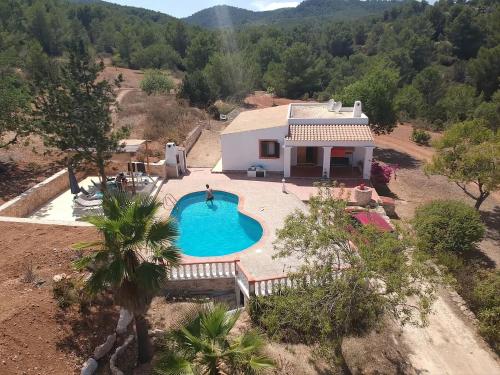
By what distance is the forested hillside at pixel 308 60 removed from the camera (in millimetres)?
32531

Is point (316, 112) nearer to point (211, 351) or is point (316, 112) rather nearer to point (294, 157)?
point (294, 157)

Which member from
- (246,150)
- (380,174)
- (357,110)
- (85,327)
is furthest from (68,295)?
(357,110)

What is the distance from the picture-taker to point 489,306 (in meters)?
13.6

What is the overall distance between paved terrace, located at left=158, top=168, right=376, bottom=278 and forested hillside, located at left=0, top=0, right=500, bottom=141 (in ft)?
31.6

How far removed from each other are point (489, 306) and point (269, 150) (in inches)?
596

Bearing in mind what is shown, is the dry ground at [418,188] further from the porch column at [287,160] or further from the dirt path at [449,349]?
the porch column at [287,160]

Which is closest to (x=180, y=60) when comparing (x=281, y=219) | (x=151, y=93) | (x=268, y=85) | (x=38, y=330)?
(x=268, y=85)

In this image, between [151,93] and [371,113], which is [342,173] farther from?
[151,93]

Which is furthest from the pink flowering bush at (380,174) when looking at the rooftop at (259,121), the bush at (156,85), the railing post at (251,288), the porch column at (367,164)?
the bush at (156,85)

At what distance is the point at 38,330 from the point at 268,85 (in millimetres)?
62300

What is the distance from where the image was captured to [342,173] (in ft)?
82.0

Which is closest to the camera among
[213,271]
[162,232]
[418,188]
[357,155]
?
[162,232]

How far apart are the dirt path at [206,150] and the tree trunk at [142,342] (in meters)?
17.1

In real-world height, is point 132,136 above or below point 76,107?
below
